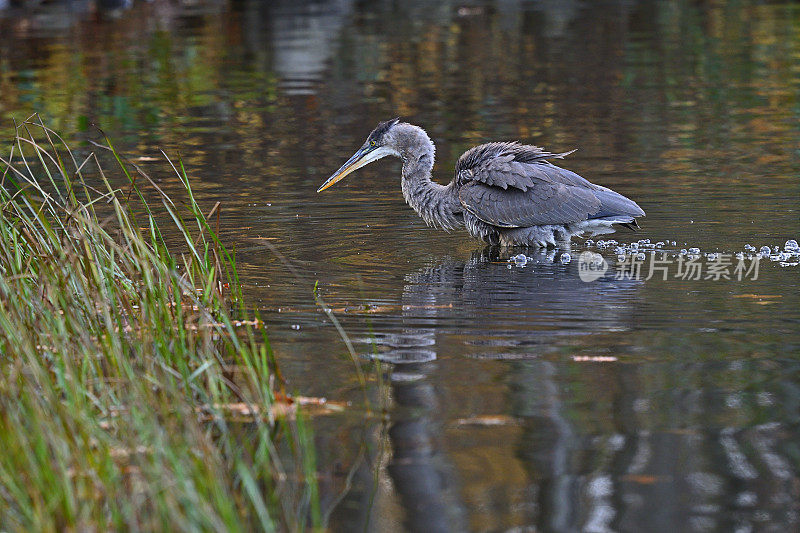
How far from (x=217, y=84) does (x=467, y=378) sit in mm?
14521

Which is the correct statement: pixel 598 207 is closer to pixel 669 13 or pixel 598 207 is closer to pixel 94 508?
pixel 94 508

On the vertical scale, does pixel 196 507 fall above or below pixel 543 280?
above

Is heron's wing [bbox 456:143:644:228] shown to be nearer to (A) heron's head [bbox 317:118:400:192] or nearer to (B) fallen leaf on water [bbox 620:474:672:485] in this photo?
(A) heron's head [bbox 317:118:400:192]

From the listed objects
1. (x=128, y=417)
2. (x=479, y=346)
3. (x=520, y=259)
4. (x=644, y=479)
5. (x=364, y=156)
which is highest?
(x=128, y=417)

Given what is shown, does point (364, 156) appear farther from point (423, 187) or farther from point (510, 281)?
point (510, 281)

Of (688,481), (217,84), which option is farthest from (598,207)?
(217,84)

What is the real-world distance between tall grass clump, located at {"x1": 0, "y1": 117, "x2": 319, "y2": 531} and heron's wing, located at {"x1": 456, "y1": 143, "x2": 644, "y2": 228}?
2.90 meters

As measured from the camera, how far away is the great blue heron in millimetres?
8609

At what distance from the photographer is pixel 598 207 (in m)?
8.52

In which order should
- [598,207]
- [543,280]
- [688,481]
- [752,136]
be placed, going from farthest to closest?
1. [752,136]
2. [598,207]
3. [543,280]
4. [688,481]

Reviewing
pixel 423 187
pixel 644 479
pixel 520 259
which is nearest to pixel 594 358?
pixel 644 479

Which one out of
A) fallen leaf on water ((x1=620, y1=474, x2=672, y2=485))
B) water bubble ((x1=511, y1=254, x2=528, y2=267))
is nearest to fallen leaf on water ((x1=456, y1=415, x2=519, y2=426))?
fallen leaf on water ((x1=620, y1=474, x2=672, y2=485))

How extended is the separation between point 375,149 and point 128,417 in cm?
589

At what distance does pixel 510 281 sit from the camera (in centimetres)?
770
